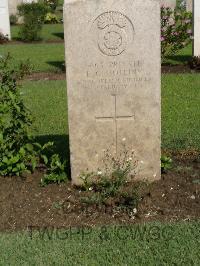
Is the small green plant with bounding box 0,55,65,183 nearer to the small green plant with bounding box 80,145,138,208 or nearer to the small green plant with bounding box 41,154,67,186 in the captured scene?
the small green plant with bounding box 41,154,67,186

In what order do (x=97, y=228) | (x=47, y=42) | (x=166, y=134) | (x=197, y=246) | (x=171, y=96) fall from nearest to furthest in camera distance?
1. (x=197, y=246)
2. (x=97, y=228)
3. (x=166, y=134)
4. (x=171, y=96)
5. (x=47, y=42)

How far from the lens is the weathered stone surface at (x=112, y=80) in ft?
15.5

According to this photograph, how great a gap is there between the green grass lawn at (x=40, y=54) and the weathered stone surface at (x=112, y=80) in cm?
761

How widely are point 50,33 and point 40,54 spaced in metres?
6.17

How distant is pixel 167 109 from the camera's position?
838 centimetres

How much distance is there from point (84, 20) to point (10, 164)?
144 centimetres

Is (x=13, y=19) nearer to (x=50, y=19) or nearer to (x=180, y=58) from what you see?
(x=50, y=19)

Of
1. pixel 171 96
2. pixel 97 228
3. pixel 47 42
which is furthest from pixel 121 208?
pixel 47 42

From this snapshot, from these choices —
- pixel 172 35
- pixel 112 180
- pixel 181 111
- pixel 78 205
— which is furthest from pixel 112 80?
pixel 172 35

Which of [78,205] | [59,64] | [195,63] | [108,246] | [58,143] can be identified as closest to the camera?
[108,246]

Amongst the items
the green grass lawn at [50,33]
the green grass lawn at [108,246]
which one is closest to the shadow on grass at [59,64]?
the green grass lawn at [50,33]

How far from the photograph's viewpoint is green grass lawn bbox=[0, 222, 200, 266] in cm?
372

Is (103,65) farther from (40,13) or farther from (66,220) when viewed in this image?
(40,13)

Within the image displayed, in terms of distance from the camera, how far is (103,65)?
15.8 feet
